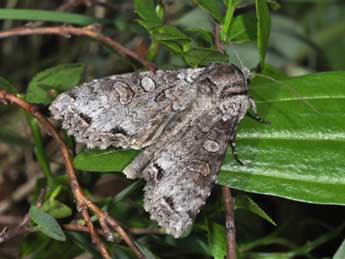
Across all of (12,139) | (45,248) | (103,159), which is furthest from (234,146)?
(12,139)

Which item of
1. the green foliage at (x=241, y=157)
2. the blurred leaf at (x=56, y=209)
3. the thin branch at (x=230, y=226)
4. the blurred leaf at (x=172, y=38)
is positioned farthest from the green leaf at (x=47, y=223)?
the blurred leaf at (x=172, y=38)

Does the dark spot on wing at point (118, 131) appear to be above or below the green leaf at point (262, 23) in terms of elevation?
below

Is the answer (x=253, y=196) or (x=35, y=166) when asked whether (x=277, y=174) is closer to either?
(x=253, y=196)

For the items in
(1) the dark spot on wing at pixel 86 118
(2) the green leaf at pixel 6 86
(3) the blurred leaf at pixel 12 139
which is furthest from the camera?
(3) the blurred leaf at pixel 12 139

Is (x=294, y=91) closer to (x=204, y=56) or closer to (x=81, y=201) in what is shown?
(x=204, y=56)

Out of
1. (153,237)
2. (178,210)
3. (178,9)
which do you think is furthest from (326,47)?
(178,210)

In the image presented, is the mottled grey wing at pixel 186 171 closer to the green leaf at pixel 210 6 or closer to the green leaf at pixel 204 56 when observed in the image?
the green leaf at pixel 204 56

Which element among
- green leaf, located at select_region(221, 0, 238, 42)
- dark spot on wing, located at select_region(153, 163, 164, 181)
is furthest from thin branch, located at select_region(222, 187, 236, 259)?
green leaf, located at select_region(221, 0, 238, 42)
